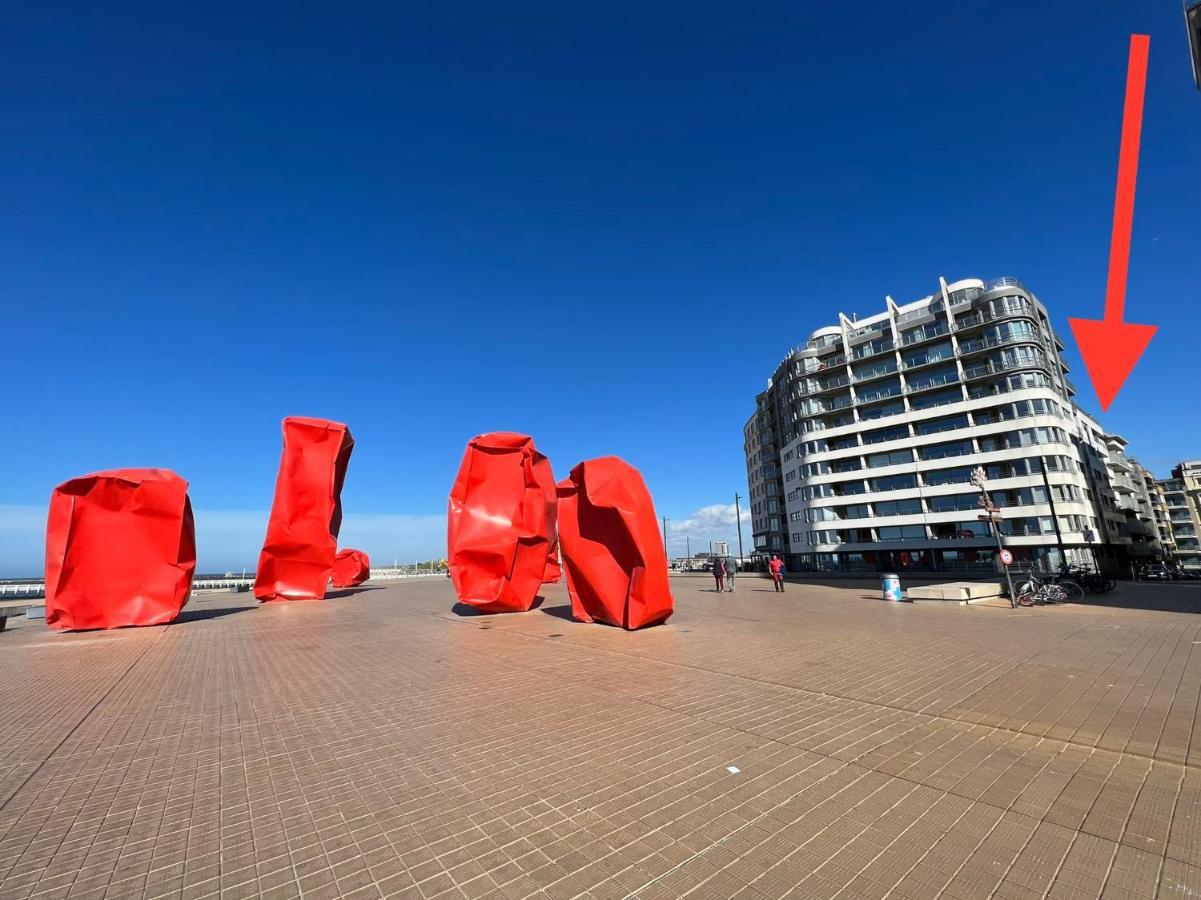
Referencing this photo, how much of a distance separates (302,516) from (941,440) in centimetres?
5059

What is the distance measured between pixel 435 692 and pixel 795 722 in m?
4.79

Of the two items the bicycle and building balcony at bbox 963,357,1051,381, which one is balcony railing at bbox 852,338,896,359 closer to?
building balcony at bbox 963,357,1051,381

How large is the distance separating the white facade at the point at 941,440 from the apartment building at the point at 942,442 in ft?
0.41

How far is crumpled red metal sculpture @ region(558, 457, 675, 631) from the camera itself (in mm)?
12609

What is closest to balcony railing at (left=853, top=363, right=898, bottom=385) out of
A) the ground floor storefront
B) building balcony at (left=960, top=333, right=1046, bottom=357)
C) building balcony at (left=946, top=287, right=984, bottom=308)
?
building balcony at (left=960, top=333, right=1046, bottom=357)

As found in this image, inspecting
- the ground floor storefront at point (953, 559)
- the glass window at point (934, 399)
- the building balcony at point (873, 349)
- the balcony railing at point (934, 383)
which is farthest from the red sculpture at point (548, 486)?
the building balcony at point (873, 349)

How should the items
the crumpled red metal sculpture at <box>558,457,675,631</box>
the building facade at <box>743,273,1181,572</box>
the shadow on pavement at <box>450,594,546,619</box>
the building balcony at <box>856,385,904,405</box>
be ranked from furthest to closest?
1. the building balcony at <box>856,385,904,405</box>
2. the building facade at <box>743,273,1181,572</box>
3. the shadow on pavement at <box>450,594,546,619</box>
4. the crumpled red metal sculpture at <box>558,457,675,631</box>

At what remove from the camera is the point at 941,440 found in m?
48.2

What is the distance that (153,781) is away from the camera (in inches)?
183

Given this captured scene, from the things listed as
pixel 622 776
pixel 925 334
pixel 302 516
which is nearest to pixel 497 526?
pixel 302 516

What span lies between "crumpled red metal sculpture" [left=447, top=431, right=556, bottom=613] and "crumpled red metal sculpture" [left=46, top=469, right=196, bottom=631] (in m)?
8.47

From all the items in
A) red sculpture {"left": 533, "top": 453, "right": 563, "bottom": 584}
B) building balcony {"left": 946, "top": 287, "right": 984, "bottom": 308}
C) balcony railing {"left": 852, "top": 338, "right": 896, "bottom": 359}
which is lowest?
red sculpture {"left": 533, "top": 453, "right": 563, "bottom": 584}

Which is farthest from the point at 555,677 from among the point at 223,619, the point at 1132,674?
the point at 223,619

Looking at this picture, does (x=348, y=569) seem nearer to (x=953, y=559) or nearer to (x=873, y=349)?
(x=953, y=559)
